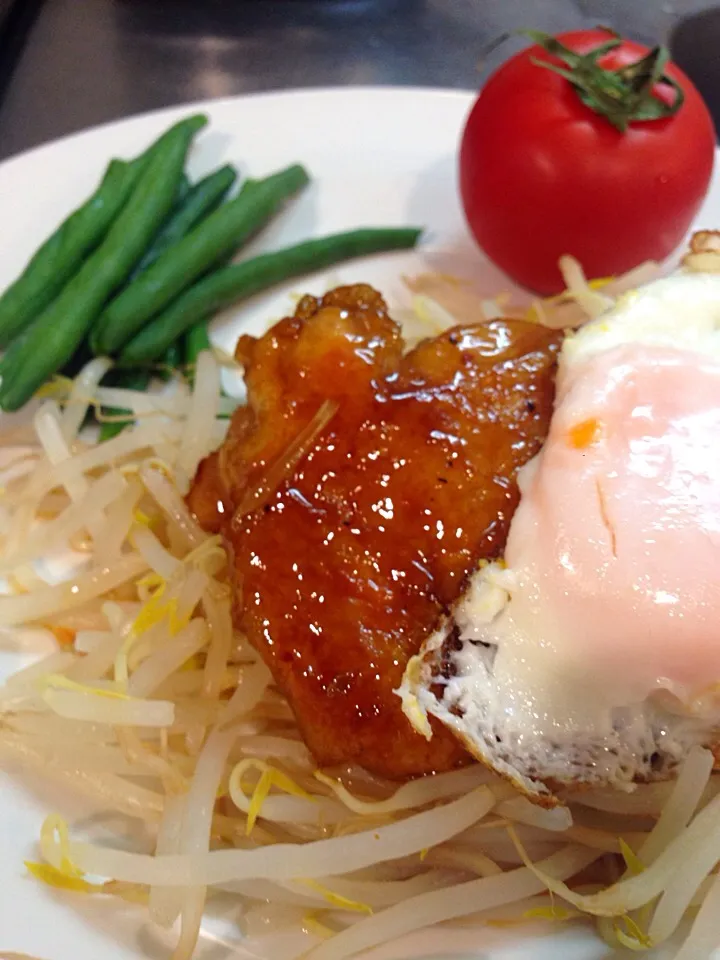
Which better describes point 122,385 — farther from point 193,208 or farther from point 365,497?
point 365,497

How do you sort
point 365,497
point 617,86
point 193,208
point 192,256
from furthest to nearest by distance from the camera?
point 193,208 < point 192,256 < point 617,86 < point 365,497

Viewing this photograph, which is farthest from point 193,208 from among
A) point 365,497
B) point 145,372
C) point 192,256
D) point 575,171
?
point 365,497

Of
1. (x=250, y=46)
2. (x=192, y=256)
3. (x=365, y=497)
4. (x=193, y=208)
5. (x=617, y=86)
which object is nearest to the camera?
(x=365, y=497)

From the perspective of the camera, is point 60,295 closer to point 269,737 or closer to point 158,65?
point 269,737

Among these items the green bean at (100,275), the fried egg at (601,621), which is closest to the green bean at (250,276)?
the green bean at (100,275)

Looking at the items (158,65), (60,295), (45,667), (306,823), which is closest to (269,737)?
(306,823)
